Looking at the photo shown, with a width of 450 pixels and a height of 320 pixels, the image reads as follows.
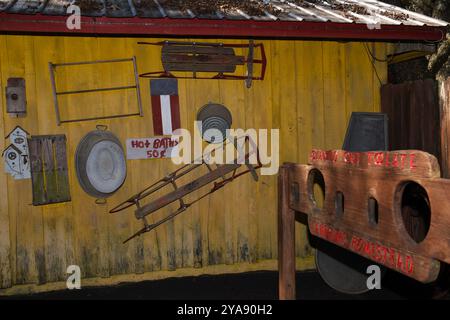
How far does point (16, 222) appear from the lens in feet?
20.4

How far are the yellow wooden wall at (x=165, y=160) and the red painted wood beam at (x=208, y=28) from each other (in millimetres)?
631

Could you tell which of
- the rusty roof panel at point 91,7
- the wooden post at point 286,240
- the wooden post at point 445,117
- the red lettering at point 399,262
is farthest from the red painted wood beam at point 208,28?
the red lettering at point 399,262

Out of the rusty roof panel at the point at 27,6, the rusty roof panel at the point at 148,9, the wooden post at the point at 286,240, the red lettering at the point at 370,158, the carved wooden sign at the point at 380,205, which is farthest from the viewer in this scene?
the rusty roof panel at the point at 148,9

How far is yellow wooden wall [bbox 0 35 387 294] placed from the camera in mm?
6238

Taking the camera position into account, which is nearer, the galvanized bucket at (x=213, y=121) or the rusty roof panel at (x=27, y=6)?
the rusty roof panel at (x=27, y=6)

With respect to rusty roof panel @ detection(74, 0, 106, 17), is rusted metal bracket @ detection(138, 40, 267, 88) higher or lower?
lower

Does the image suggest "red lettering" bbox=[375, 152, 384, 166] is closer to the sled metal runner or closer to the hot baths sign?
the sled metal runner

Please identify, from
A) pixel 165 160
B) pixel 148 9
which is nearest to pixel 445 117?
pixel 165 160

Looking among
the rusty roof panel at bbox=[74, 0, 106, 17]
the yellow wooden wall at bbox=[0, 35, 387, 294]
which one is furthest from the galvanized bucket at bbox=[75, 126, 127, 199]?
the rusty roof panel at bbox=[74, 0, 106, 17]

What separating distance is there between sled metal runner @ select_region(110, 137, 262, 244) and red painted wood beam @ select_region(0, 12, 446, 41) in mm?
1550

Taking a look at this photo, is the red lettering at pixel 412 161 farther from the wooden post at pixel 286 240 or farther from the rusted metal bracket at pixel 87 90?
the rusted metal bracket at pixel 87 90

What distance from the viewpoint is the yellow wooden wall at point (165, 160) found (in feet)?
20.5
